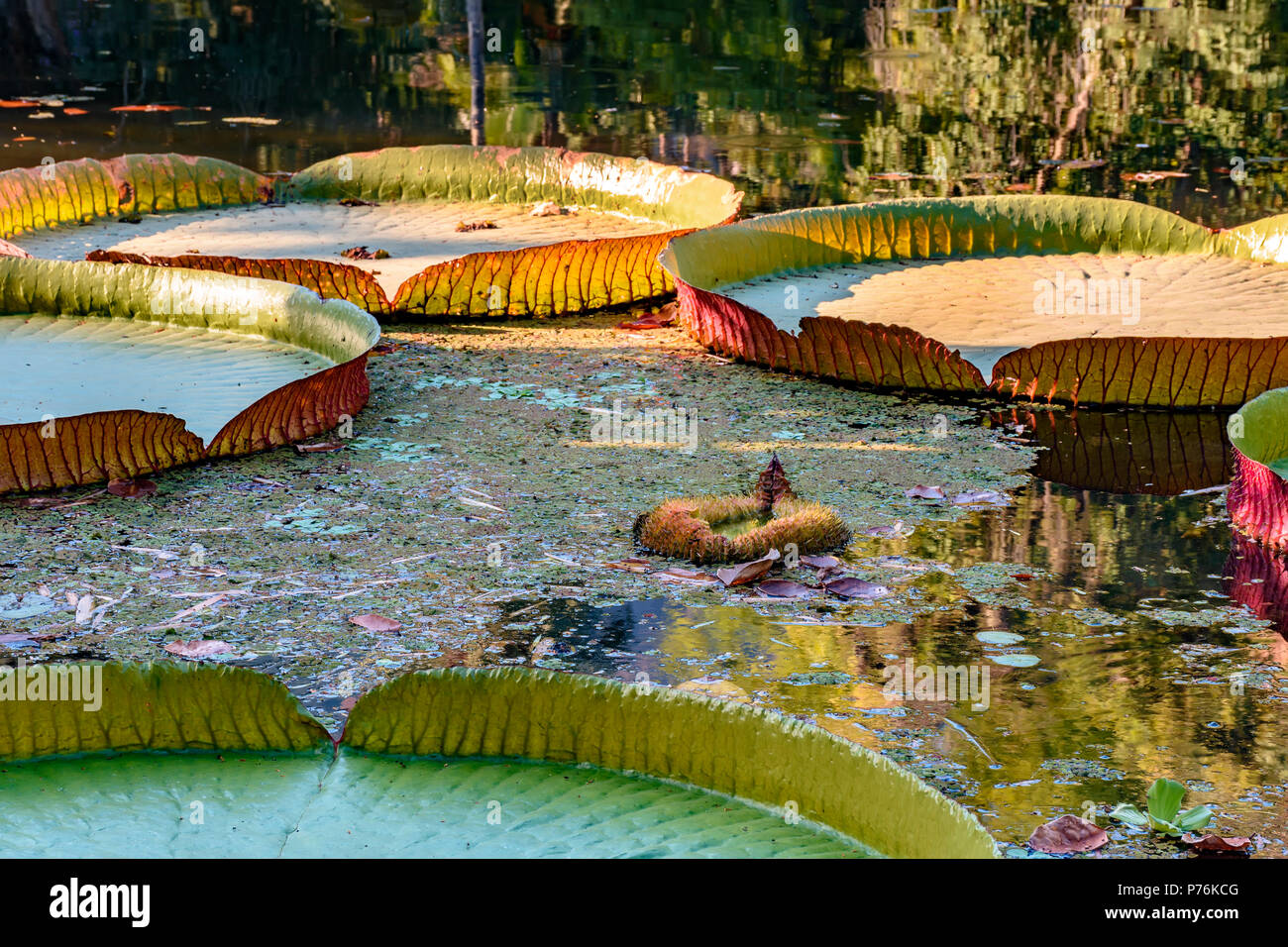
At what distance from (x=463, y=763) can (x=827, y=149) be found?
24.0 feet

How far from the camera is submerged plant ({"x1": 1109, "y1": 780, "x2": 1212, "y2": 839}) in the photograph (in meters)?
2.53

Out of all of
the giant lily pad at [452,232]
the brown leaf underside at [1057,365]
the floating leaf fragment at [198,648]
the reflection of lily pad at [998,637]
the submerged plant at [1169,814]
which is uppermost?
the giant lily pad at [452,232]

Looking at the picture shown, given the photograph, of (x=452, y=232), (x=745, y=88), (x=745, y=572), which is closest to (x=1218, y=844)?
(x=745, y=572)

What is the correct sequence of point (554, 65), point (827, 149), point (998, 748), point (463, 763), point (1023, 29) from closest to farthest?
point (463, 763), point (998, 748), point (827, 149), point (554, 65), point (1023, 29)

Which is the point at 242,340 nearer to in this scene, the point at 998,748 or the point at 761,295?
the point at 761,295

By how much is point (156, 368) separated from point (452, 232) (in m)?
2.12

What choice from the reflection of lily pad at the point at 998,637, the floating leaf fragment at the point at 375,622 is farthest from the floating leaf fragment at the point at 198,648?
the reflection of lily pad at the point at 998,637

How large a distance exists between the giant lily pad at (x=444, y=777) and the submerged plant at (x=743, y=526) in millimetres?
1376

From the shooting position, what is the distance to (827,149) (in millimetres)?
9133

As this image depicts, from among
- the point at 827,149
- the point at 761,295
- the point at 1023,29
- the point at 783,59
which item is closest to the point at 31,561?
the point at 761,295

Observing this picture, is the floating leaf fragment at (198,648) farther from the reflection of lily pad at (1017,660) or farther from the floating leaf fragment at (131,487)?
the reflection of lily pad at (1017,660)

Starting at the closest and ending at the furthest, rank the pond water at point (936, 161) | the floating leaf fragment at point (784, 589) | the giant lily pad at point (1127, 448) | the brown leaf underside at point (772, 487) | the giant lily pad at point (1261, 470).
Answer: the pond water at point (936, 161) < the floating leaf fragment at point (784, 589) < the giant lily pad at point (1261, 470) < the brown leaf underside at point (772, 487) < the giant lily pad at point (1127, 448)

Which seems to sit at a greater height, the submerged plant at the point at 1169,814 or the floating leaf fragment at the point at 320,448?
the floating leaf fragment at the point at 320,448

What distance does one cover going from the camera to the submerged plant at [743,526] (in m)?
3.70
